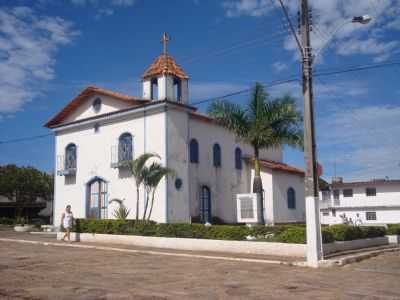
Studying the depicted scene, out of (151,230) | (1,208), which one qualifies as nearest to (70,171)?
(151,230)

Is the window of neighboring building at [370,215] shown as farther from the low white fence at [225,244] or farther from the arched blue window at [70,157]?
the arched blue window at [70,157]

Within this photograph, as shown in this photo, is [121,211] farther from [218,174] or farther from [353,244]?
[353,244]

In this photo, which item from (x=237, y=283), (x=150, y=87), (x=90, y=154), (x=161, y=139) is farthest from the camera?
(x=90, y=154)

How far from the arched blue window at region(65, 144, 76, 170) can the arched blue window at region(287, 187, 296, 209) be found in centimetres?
1252

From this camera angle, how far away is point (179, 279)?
10273mm

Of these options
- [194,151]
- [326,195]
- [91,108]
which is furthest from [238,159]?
[326,195]

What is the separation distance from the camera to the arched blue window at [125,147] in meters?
23.3

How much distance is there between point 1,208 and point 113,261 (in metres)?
36.7

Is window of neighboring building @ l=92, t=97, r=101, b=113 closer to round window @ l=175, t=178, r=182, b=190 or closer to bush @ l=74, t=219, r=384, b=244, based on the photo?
round window @ l=175, t=178, r=182, b=190

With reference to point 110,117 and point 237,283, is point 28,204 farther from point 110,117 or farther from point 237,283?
point 237,283

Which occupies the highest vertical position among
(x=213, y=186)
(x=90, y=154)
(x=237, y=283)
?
(x=90, y=154)

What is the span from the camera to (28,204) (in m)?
43.3

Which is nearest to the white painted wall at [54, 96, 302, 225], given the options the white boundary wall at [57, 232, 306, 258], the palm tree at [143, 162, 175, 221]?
the palm tree at [143, 162, 175, 221]

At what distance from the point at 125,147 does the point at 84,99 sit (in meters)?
4.49
